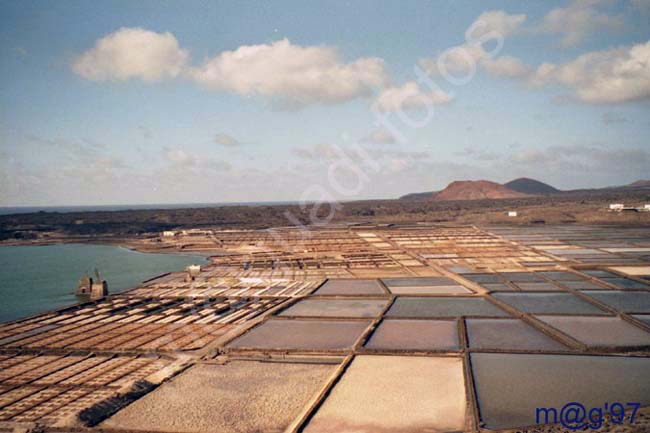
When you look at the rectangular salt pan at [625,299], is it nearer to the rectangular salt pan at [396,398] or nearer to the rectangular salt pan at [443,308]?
the rectangular salt pan at [443,308]

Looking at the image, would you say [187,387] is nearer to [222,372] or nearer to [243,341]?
[222,372]

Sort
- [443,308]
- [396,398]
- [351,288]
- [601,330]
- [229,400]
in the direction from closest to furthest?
[396,398] < [229,400] < [601,330] < [443,308] < [351,288]

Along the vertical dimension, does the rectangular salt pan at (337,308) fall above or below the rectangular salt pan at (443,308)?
above

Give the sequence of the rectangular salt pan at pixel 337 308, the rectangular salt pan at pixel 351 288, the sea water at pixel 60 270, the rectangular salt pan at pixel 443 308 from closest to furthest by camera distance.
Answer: the rectangular salt pan at pixel 443 308 < the rectangular salt pan at pixel 337 308 < the rectangular salt pan at pixel 351 288 < the sea water at pixel 60 270

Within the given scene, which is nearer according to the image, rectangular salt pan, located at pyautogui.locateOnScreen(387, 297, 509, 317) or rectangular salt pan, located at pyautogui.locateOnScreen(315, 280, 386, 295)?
rectangular salt pan, located at pyautogui.locateOnScreen(387, 297, 509, 317)

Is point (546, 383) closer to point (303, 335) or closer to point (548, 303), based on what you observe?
point (303, 335)

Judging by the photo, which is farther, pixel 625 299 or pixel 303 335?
pixel 625 299

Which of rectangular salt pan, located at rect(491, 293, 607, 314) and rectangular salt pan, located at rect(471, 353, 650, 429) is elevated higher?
rectangular salt pan, located at rect(491, 293, 607, 314)

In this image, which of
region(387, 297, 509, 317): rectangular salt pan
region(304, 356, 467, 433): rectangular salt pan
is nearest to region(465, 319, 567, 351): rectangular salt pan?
region(387, 297, 509, 317): rectangular salt pan

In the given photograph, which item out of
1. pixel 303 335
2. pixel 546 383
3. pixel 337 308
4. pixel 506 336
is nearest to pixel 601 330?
pixel 506 336

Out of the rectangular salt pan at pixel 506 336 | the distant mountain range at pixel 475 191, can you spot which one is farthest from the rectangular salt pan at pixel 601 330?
the distant mountain range at pixel 475 191

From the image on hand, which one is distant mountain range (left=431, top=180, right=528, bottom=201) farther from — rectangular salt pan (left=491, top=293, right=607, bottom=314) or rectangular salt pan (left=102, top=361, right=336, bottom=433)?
rectangular salt pan (left=102, top=361, right=336, bottom=433)
